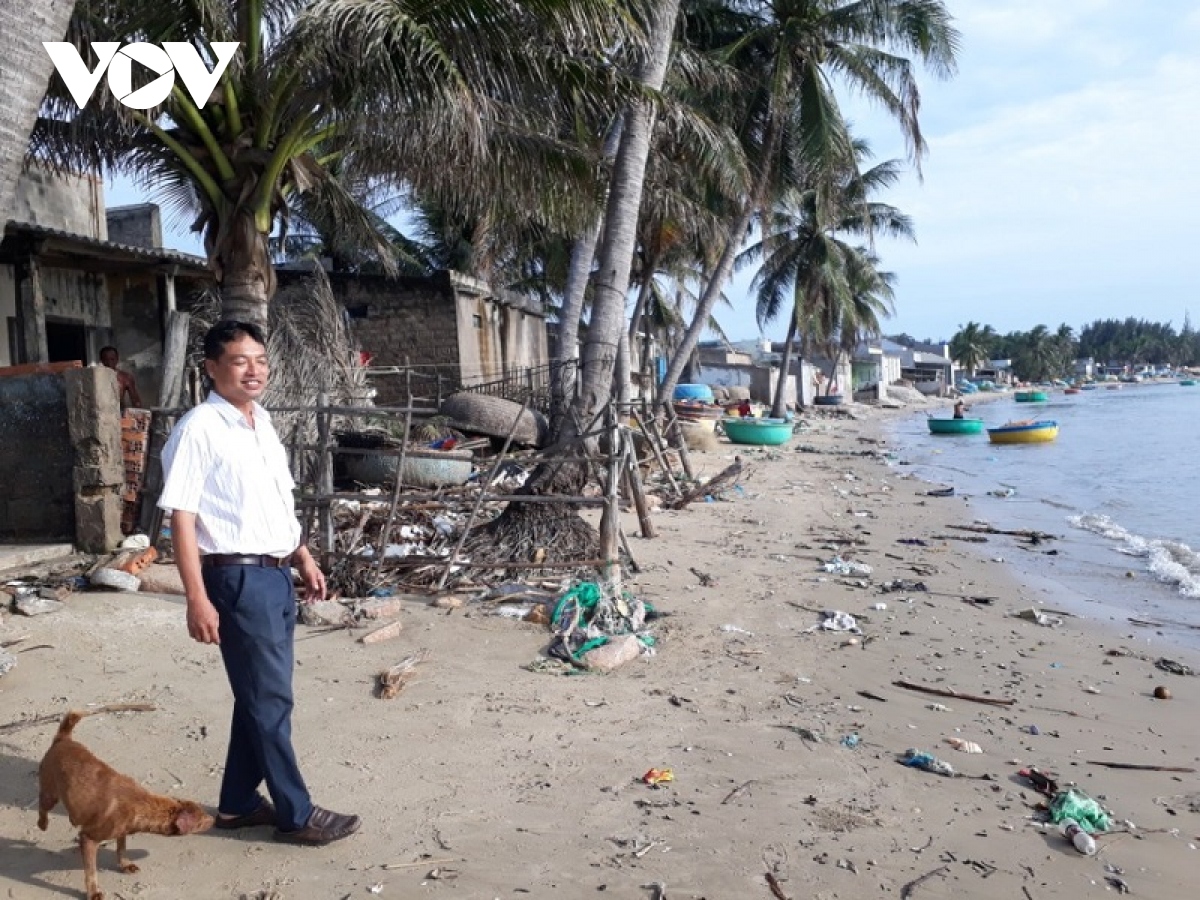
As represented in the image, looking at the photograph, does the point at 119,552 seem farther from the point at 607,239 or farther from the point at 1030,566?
the point at 1030,566

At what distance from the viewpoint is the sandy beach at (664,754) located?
348 cm

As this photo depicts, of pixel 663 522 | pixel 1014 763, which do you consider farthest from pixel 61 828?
pixel 663 522

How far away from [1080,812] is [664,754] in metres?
1.77

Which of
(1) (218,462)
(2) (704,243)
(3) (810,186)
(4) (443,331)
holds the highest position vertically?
(3) (810,186)

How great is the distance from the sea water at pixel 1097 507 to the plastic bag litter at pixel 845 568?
168 cm

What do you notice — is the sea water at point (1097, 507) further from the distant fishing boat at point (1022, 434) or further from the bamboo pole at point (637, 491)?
the bamboo pole at point (637, 491)

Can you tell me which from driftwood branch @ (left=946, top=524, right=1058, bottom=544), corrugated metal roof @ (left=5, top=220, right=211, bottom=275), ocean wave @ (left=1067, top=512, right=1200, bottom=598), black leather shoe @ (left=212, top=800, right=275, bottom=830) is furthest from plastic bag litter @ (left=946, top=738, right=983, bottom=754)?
corrugated metal roof @ (left=5, top=220, right=211, bottom=275)

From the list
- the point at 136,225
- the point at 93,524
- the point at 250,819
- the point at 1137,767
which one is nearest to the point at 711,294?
the point at 136,225

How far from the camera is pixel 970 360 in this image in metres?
88.2

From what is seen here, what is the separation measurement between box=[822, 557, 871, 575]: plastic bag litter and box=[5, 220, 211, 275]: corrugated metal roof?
7.58 metres

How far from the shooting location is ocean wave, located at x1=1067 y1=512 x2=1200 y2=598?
33.7 ft

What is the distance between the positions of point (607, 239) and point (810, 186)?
46.1 feet

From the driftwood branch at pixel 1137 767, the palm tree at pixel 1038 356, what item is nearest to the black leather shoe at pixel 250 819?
the driftwood branch at pixel 1137 767

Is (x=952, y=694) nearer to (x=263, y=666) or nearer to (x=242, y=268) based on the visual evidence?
(x=263, y=666)
